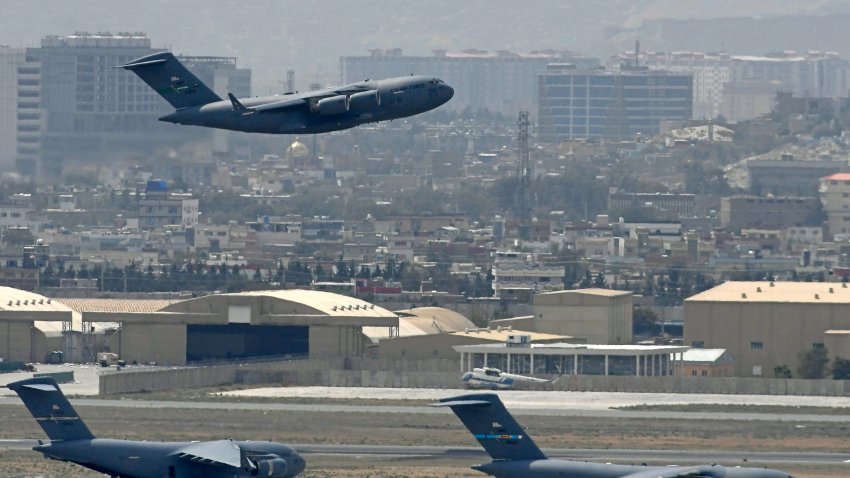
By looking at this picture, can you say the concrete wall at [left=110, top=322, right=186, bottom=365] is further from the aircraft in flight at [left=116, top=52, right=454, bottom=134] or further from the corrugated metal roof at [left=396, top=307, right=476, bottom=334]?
the aircraft in flight at [left=116, top=52, right=454, bottom=134]

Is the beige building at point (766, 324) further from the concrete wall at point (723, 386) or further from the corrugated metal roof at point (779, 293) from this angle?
the concrete wall at point (723, 386)

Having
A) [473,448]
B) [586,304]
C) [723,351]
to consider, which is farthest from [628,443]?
[586,304]

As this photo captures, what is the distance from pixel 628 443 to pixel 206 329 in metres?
67.7

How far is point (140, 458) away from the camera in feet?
270

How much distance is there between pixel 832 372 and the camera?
15650cm

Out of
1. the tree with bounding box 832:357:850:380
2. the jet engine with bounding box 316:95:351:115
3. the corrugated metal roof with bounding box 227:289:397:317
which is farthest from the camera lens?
the corrugated metal roof with bounding box 227:289:397:317

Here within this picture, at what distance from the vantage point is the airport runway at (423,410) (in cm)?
11806

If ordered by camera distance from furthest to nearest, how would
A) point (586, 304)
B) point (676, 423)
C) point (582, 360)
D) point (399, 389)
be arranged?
point (586, 304)
point (582, 360)
point (399, 389)
point (676, 423)

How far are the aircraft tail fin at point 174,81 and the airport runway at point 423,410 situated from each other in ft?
102

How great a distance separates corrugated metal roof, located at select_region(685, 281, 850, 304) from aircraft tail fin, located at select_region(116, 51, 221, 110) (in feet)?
276

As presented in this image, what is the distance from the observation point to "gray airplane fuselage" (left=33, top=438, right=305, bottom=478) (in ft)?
269

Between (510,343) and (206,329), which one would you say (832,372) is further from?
(206,329)

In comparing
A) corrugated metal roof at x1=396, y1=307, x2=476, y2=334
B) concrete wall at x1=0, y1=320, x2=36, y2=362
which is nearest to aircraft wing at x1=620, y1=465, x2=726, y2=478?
corrugated metal roof at x1=396, y1=307, x2=476, y2=334

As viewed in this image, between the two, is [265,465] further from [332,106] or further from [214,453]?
[332,106]
